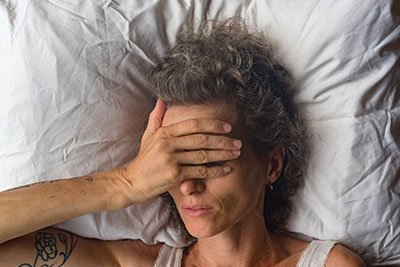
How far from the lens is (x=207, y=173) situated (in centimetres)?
112

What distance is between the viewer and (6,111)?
1.23 metres

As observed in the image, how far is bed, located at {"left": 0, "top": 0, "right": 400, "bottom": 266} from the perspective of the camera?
120cm

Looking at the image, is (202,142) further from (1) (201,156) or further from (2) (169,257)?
(2) (169,257)

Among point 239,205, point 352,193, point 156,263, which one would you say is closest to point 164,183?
point 239,205

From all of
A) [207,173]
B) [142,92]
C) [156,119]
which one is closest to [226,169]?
[207,173]

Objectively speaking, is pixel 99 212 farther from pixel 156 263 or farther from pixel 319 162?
pixel 319 162

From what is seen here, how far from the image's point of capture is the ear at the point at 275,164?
126cm

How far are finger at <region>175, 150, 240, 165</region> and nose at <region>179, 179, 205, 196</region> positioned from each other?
0.04 m

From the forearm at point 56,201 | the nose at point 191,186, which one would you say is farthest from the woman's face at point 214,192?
the forearm at point 56,201

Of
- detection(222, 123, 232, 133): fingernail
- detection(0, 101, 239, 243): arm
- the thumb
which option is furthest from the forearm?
detection(222, 123, 232, 133): fingernail

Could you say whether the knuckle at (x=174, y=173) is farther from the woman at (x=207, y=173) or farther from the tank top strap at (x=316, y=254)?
the tank top strap at (x=316, y=254)

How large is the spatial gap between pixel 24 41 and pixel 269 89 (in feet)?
1.49

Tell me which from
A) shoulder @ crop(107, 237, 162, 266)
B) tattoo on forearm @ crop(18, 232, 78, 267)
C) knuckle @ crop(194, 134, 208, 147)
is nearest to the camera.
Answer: knuckle @ crop(194, 134, 208, 147)

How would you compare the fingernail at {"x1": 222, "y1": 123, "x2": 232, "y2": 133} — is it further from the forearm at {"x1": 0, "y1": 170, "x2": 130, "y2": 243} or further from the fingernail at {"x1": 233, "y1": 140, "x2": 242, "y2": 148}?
the forearm at {"x1": 0, "y1": 170, "x2": 130, "y2": 243}
